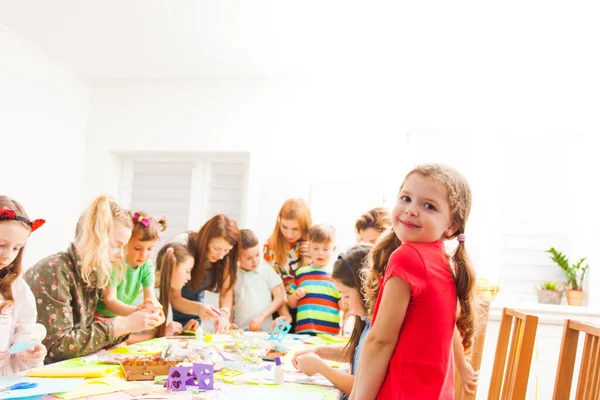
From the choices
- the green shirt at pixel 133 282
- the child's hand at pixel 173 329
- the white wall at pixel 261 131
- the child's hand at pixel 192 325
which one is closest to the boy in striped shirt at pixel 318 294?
the child's hand at pixel 192 325

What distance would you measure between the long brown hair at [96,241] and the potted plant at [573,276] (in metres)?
3.67

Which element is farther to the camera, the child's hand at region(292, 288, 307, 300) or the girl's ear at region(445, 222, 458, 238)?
the child's hand at region(292, 288, 307, 300)

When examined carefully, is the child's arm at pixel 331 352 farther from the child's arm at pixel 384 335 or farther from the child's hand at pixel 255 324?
the child's hand at pixel 255 324

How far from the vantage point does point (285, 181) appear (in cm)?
477

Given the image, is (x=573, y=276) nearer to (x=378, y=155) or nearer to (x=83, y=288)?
(x=378, y=155)

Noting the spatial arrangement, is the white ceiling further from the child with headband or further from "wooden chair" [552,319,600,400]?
"wooden chair" [552,319,600,400]

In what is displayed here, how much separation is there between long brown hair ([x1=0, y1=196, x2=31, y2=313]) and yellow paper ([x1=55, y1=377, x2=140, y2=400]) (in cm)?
43

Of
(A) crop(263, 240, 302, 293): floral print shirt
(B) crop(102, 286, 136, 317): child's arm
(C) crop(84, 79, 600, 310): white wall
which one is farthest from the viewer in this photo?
(C) crop(84, 79, 600, 310): white wall

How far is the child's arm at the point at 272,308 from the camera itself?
10.8 feet

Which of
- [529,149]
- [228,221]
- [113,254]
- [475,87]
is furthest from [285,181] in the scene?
[113,254]

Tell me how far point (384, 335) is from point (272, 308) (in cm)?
218

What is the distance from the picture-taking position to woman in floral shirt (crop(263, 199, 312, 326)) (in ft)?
12.2

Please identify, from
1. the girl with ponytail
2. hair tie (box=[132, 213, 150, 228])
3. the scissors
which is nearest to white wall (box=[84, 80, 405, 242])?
the girl with ponytail

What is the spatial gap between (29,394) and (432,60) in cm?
367
